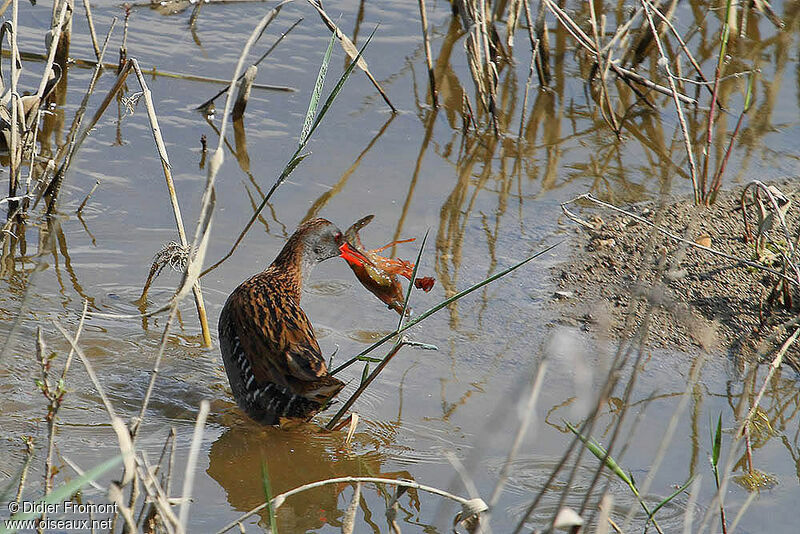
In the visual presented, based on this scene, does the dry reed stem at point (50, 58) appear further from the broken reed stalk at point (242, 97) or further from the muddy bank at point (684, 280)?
the muddy bank at point (684, 280)

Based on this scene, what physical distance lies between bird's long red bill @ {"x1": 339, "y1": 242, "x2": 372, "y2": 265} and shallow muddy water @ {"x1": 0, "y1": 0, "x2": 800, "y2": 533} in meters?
0.25

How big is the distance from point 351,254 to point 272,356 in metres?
0.84

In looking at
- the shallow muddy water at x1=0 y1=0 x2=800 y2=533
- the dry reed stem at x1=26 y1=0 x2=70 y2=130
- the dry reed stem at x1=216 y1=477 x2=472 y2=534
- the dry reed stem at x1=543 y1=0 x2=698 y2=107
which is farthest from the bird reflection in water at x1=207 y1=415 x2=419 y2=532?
the dry reed stem at x1=543 y1=0 x2=698 y2=107

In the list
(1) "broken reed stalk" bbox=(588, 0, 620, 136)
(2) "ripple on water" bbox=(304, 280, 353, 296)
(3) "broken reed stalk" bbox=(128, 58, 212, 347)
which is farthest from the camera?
(1) "broken reed stalk" bbox=(588, 0, 620, 136)

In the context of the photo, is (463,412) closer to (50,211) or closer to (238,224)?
(238,224)

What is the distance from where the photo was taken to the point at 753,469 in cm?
352

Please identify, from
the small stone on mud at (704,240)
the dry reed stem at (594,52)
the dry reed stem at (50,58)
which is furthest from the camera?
the dry reed stem at (594,52)

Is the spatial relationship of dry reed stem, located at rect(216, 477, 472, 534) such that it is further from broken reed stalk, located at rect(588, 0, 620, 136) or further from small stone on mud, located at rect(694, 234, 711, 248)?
broken reed stalk, located at rect(588, 0, 620, 136)

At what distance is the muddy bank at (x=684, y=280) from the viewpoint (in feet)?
14.3

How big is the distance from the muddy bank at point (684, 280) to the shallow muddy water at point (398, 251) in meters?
0.12

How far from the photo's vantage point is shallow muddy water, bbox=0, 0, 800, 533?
344cm

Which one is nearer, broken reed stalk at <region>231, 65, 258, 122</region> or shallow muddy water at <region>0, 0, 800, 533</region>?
shallow muddy water at <region>0, 0, 800, 533</region>

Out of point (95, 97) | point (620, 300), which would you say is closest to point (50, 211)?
point (95, 97)

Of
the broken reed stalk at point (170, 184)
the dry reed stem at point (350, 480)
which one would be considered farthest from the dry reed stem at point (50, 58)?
the dry reed stem at point (350, 480)
